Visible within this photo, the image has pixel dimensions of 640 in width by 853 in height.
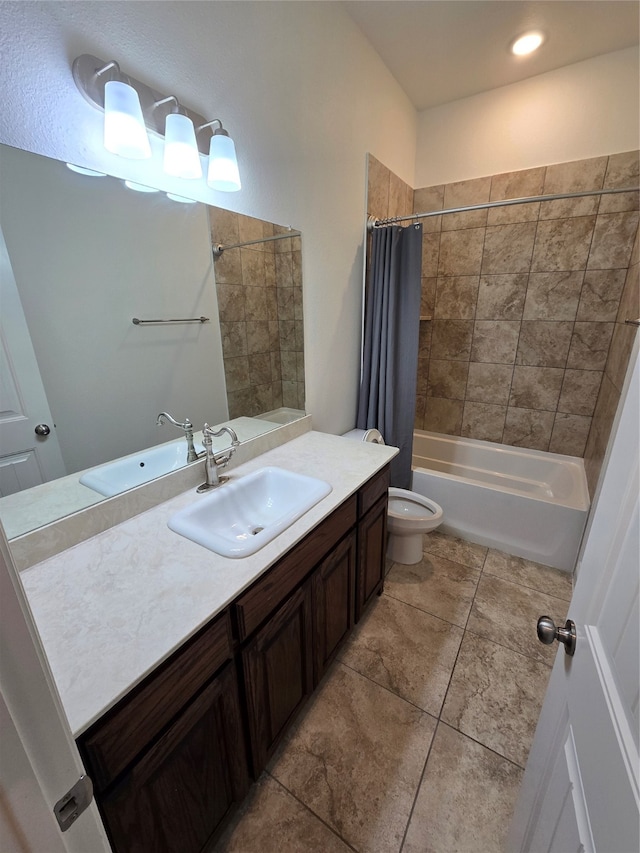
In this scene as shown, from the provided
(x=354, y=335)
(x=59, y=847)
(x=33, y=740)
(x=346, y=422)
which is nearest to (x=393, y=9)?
(x=354, y=335)

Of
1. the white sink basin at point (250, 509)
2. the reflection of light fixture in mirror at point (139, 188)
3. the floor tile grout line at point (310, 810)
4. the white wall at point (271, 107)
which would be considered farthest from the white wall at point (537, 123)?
the floor tile grout line at point (310, 810)

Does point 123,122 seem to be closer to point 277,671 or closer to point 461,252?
point 277,671

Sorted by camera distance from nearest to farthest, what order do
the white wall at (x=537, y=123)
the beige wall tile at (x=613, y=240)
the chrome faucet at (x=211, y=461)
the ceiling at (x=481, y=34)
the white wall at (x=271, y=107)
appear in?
the white wall at (x=271, y=107) → the chrome faucet at (x=211, y=461) → the ceiling at (x=481, y=34) → the white wall at (x=537, y=123) → the beige wall tile at (x=613, y=240)

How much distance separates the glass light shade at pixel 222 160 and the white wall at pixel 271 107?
0.26 ft

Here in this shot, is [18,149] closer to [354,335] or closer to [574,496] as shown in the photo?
[354,335]

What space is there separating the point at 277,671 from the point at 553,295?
2827 mm

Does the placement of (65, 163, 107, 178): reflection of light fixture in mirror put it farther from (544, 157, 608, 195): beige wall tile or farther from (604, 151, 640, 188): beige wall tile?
(604, 151, 640, 188): beige wall tile

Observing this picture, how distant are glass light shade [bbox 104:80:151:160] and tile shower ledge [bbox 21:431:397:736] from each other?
1.08 meters

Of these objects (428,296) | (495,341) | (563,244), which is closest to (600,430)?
(495,341)

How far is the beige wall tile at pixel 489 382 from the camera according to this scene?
2771mm

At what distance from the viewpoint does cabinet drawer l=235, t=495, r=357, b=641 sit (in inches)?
35.7

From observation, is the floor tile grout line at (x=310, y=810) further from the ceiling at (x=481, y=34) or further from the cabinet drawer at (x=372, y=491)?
the ceiling at (x=481, y=34)

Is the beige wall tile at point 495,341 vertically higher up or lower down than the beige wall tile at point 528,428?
higher up

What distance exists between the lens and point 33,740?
1.11 ft
